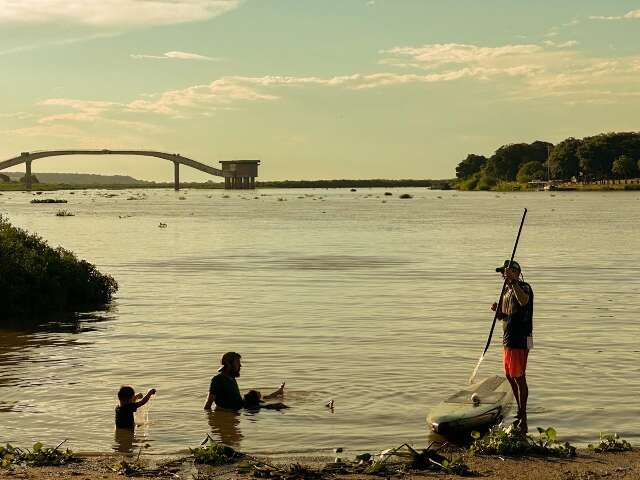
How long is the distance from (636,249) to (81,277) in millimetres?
40986

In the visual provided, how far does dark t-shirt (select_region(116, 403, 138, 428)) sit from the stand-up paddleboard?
5.00 meters

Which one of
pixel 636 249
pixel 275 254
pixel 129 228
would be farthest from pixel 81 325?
pixel 129 228

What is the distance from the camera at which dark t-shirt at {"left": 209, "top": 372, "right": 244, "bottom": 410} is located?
60.1 feet

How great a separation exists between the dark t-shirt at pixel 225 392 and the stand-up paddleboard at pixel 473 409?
3.92 meters

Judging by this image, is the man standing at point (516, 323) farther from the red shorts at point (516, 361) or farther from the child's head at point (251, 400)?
the child's head at point (251, 400)

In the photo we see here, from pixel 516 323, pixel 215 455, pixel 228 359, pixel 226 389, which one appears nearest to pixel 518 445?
pixel 516 323

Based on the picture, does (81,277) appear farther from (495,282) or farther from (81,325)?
(495,282)

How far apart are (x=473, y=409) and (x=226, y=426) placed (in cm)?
435

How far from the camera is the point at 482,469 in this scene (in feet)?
45.8

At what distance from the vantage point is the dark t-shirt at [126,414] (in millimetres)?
16938

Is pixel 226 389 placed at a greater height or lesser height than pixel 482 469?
greater

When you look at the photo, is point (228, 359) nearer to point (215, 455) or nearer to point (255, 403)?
point (255, 403)

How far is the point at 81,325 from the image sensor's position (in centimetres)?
3058

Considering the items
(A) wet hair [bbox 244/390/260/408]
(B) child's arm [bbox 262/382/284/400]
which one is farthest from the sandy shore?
(B) child's arm [bbox 262/382/284/400]
